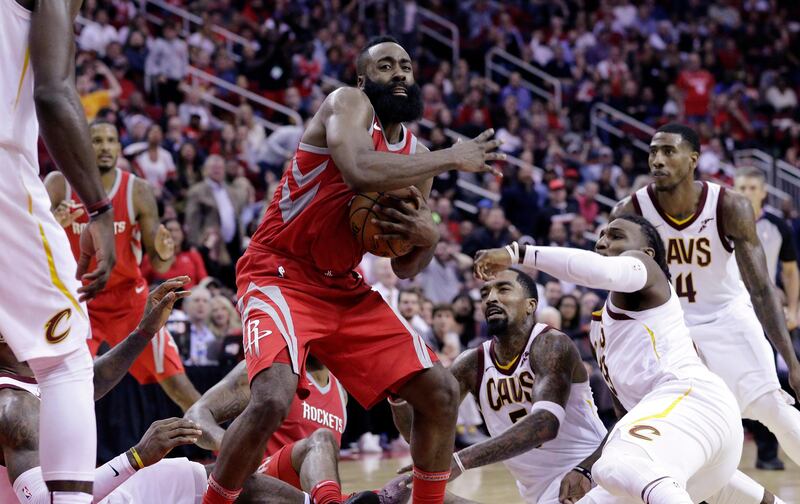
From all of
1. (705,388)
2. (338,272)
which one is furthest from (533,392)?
(338,272)

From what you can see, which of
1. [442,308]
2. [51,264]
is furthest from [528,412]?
[442,308]

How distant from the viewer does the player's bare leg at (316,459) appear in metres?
4.75

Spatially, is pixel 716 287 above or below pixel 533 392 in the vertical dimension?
above

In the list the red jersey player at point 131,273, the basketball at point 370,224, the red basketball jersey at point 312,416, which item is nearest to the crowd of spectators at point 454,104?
the red jersey player at point 131,273

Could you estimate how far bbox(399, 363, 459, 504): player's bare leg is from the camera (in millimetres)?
4543

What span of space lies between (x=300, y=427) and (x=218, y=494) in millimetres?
1217

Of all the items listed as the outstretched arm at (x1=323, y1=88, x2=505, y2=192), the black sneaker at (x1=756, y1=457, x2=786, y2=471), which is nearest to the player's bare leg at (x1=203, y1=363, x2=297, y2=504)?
the outstretched arm at (x1=323, y1=88, x2=505, y2=192)

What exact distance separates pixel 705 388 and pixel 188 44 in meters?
12.3

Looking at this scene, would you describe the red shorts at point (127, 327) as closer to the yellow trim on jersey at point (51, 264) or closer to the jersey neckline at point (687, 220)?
the jersey neckline at point (687, 220)

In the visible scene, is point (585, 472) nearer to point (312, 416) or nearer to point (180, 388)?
point (312, 416)

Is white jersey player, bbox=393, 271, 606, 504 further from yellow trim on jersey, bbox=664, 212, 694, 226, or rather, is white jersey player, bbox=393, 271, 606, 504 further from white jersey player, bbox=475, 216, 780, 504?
yellow trim on jersey, bbox=664, 212, 694, 226

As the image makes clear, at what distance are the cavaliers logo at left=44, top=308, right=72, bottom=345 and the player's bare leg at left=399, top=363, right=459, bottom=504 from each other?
159cm

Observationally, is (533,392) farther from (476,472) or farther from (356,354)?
(476,472)

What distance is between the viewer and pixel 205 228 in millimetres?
11633
